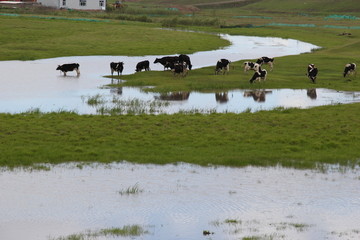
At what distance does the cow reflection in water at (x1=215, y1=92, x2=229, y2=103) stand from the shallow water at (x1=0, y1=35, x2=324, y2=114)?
4.23m

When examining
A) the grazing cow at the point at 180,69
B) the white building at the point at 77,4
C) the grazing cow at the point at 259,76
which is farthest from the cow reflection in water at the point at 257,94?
the white building at the point at 77,4

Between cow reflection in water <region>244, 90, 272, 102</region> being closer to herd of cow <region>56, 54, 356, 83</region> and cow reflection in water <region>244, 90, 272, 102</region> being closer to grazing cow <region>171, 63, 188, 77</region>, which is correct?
herd of cow <region>56, 54, 356, 83</region>

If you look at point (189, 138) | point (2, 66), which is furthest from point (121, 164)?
point (2, 66)

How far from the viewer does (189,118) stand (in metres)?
24.9

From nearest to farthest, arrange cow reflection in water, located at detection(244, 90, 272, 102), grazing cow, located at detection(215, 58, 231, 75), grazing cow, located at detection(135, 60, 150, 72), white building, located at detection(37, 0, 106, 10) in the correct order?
cow reflection in water, located at detection(244, 90, 272, 102) < grazing cow, located at detection(215, 58, 231, 75) < grazing cow, located at detection(135, 60, 150, 72) < white building, located at detection(37, 0, 106, 10)

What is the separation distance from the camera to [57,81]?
38062 mm

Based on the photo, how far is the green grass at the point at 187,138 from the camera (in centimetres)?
1914

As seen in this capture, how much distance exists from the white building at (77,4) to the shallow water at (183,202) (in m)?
106

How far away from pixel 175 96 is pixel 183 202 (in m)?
17.7

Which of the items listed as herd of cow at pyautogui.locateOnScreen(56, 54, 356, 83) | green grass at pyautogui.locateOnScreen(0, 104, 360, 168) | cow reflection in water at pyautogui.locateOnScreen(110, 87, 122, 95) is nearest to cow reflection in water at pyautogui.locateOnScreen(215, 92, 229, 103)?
herd of cow at pyautogui.locateOnScreen(56, 54, 356, 83)

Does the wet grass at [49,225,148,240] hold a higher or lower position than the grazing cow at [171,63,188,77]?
lower

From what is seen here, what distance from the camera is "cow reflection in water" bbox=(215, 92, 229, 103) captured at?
104ft

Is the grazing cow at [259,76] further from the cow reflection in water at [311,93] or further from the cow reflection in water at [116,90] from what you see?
the cow reflection in water at [116,90]

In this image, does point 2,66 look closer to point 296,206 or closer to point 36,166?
point 36,166
